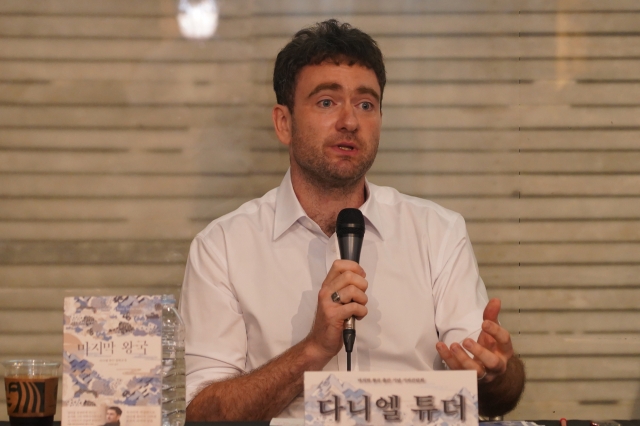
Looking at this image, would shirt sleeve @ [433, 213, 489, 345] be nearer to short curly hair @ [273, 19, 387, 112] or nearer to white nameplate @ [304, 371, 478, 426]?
short curly hair @ [273, 19, 387, 112]

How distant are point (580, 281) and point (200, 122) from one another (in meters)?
1.40

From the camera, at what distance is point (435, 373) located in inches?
47.1

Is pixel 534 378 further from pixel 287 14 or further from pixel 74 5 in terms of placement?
pixel 74 5

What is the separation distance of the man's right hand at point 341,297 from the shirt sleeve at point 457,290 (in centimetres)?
49

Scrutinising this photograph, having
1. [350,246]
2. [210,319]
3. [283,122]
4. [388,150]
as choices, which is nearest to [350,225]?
[350,246]

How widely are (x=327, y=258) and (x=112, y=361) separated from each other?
2.99ft

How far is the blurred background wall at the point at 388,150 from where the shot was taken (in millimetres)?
2561

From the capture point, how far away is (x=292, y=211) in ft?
6.93

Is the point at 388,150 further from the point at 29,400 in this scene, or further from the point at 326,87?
the point at 29,400

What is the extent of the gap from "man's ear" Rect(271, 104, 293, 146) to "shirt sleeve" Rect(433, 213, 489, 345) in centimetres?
56

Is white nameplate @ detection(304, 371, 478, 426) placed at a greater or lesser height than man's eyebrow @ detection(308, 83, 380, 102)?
lesser

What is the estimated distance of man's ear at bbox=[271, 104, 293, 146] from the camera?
2.28 meters

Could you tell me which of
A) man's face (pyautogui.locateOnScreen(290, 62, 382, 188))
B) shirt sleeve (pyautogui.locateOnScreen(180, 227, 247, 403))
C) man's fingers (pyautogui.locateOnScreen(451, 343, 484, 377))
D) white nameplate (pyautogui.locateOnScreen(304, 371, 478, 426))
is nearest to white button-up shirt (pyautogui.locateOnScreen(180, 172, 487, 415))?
shirt sleeve (pyautogui.locateOnScreen(180, 227, 247, 403))

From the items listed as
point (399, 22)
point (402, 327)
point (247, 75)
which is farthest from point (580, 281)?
point (247, 75)
